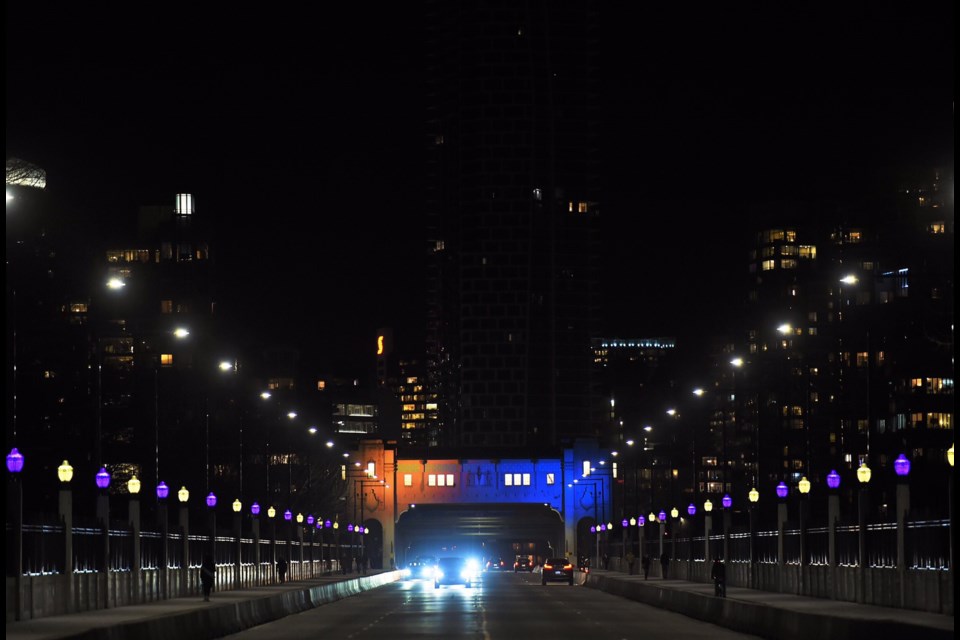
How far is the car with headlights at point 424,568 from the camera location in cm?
15200

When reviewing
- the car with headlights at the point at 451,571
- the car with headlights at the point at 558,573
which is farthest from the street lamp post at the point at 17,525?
the car with headlights at the point at 558,573

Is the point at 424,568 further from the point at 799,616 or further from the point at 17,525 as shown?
the point at 799,616

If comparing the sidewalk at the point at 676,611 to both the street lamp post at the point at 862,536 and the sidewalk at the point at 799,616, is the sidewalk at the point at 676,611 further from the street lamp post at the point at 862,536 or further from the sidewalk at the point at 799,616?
the street lamp post at the point at 862,536

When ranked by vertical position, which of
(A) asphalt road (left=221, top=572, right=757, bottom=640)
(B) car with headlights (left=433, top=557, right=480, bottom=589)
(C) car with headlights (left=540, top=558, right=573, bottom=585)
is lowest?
(C) car with headlights (left=540, top=558, right=573, bottom=585)

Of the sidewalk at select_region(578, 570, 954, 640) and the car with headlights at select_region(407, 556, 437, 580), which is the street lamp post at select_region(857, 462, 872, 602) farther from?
the car with headlights at select_region(407, 556, 437, 580)

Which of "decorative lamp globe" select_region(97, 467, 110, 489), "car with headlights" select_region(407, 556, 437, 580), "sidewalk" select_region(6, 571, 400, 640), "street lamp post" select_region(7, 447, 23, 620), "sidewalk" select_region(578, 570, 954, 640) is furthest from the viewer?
"car with headlights" select_region(407, 556, 437, 580)

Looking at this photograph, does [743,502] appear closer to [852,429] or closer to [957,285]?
[852,429]

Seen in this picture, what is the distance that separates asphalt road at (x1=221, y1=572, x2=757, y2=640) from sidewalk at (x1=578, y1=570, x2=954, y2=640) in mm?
617

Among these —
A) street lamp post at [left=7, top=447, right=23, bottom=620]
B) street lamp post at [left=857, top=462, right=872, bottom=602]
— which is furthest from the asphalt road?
street lamp post at [left=7, top=447, right=23, bottom=620]

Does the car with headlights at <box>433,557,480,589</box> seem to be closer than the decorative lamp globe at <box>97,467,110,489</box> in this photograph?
No

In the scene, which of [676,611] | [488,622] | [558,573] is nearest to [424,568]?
[558,573]

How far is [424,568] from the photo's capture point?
173125 millimetres

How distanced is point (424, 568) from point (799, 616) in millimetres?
129987

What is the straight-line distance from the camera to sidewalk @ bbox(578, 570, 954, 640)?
116 feet
